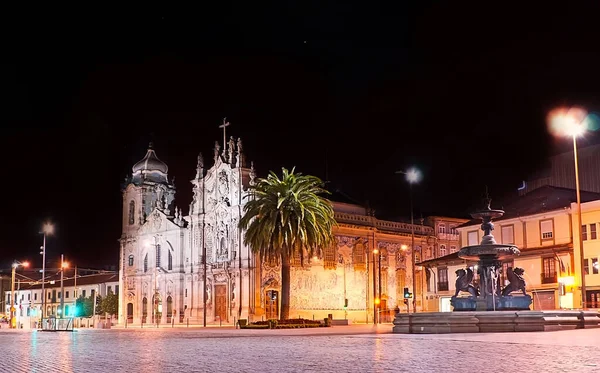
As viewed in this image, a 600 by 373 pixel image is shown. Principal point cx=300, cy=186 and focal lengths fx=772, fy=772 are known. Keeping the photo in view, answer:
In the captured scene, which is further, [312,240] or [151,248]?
[151,248]

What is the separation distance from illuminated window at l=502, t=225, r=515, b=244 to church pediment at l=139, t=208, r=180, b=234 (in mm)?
43074

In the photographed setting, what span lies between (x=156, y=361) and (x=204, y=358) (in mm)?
1508

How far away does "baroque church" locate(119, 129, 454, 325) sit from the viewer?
81.7 m

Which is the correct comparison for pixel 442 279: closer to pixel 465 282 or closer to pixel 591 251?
pixel 591 251

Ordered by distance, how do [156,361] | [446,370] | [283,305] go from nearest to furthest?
[446,370] → [156,361] → [283,305]

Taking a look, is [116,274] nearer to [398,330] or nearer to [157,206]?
[157,206]

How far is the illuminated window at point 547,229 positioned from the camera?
60000mm

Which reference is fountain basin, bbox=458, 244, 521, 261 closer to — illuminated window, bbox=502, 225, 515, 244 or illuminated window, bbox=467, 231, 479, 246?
illuminated window, bbox=502, 225, 515, 244

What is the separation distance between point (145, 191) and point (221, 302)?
70.2ft

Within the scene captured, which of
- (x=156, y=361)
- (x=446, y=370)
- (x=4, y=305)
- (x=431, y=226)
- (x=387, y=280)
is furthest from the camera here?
(x=4, y=305)

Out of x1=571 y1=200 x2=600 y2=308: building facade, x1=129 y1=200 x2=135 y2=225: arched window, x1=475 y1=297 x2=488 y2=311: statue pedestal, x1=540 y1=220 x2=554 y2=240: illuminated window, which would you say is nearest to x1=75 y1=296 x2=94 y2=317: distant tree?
x1=129 y1=200 x2=135 y2=225: arched window

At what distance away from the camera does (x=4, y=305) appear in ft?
457

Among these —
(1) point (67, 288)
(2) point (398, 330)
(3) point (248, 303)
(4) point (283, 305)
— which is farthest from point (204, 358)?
(1) point (67, 288)

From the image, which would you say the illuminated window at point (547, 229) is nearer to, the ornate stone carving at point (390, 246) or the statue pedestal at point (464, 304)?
the statue pedestal at point (464, 304)
